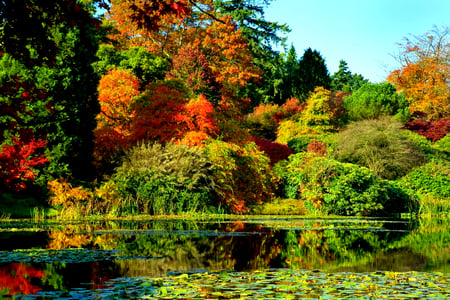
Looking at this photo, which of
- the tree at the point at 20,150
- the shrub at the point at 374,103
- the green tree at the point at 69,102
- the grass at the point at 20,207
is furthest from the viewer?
the shrub at the point at 374,103

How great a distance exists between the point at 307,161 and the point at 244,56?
687 inches

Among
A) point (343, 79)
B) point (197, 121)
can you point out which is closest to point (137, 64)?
point (197, 121)

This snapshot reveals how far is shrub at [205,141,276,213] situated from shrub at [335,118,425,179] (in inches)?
214

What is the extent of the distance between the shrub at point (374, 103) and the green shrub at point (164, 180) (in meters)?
23.3

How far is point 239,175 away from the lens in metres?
25.2

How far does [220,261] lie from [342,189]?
1394 cm

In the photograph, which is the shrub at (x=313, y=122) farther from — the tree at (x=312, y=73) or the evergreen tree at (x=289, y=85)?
the tree at (x=312, y=73)

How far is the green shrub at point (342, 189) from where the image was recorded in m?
24.0

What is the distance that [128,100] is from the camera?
84.0ft

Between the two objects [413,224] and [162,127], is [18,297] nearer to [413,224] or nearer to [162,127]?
[413,224]

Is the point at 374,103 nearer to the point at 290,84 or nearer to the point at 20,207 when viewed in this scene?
the point at 290,84

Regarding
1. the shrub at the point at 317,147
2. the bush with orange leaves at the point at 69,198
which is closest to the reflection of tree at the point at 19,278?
the bush with orange leaves at the point at 69,198

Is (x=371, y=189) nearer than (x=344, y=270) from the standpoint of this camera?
No

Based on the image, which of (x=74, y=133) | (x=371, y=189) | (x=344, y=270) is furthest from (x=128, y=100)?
(x=344, y=270)
